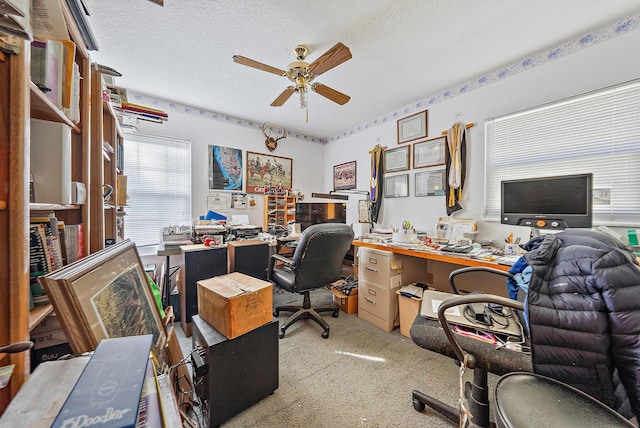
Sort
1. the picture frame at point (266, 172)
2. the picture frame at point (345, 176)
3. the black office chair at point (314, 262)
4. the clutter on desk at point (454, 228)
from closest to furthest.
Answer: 1. the black office chair at point (314, 262)
2. the clutter on desk at point (454, 228)
3. the picture frame at point (266, 172)
4. the picture frame at point (345, 176)

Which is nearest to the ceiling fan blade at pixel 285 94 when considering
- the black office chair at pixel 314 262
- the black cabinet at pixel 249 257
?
the black office chair at pixel 314 262

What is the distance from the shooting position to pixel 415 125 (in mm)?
2865

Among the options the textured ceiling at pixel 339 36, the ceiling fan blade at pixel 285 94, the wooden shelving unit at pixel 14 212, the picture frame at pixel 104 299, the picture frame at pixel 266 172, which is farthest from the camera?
the picture frame at pixel 266 172

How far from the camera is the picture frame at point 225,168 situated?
325cm

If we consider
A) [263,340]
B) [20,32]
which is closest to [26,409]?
[20,32]

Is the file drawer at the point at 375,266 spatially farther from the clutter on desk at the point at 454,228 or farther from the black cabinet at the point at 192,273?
the black cabinet at the point at 192,273

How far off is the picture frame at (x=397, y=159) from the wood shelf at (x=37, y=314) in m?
3.15

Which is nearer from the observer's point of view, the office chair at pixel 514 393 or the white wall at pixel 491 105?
the office chair at pixel 514 393

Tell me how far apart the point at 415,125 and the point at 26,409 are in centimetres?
336

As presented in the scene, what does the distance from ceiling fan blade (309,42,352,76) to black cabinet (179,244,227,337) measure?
1.88m

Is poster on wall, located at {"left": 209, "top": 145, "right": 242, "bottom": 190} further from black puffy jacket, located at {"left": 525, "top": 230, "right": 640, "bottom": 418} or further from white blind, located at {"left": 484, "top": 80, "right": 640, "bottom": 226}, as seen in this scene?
black puffy jacket, located at {"left": 525, "top": 230, "right": 640, "bottom": 418}

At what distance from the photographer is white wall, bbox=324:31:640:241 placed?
66.3 inches

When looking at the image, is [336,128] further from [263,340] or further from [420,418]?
[420,418]

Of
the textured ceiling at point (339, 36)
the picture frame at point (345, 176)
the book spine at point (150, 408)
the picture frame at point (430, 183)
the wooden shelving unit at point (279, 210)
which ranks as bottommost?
the book spine at point (150, 408)
